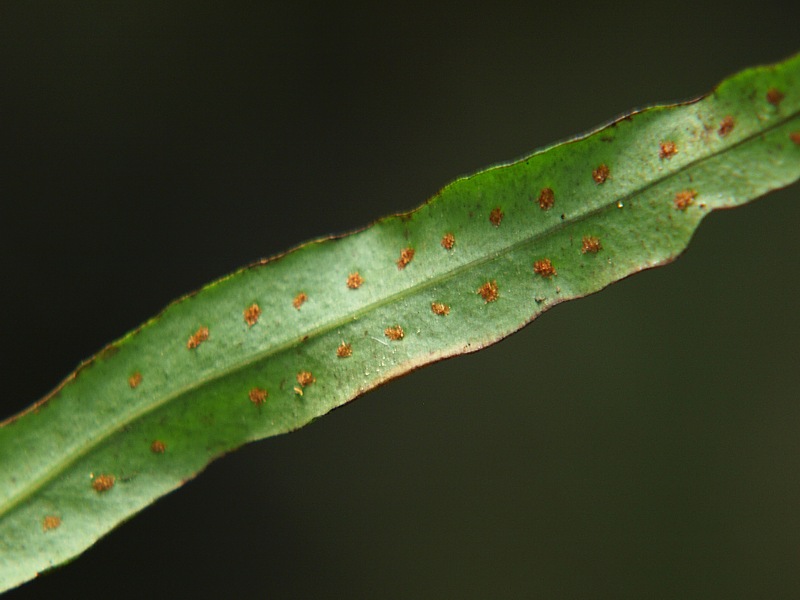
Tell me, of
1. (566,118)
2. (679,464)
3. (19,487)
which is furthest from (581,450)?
(19,487)

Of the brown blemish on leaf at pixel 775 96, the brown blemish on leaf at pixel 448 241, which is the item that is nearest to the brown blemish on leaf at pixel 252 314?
the brown blemish on leaf at pixel 448 241

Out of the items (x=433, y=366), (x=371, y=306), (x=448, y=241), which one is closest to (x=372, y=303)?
(x=371, y=306)

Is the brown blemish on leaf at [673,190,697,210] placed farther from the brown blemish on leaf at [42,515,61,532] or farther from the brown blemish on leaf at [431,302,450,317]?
the brown blemish on leaf at [42,515,61,532]

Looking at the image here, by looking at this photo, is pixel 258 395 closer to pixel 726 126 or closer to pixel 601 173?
pixel 601 173

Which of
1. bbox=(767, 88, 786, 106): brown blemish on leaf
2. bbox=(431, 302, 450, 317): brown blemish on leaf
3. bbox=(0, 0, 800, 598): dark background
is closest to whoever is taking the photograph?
bbox=(767, 88, 786, 106): brown blemish on leaf

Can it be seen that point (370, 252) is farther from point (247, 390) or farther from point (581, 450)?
point (581, 450)

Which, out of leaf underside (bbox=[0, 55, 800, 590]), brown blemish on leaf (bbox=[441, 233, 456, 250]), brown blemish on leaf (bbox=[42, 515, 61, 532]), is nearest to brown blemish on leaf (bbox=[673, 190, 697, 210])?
leaf underside (bbox=[0, 55, 800, 590])
